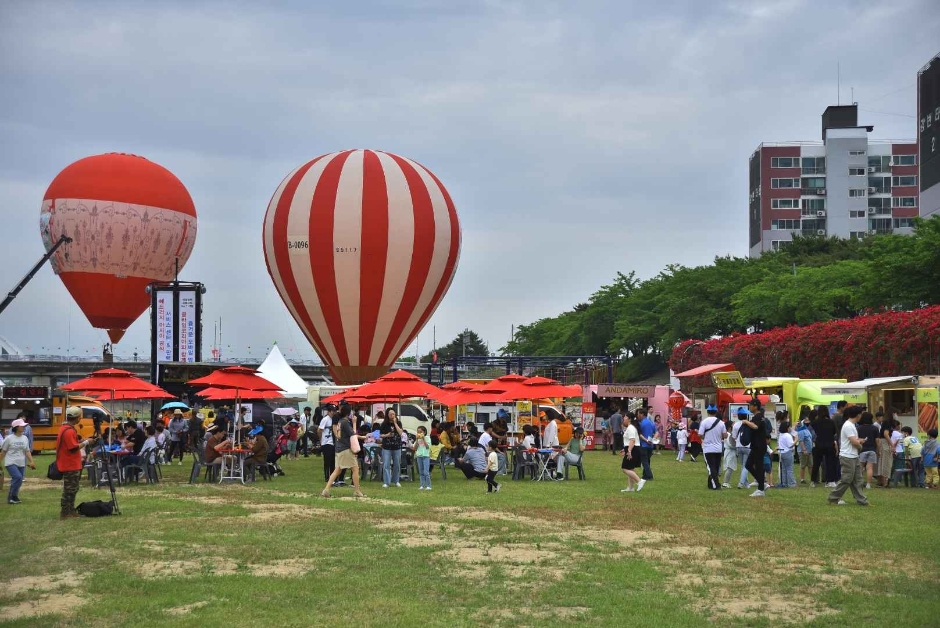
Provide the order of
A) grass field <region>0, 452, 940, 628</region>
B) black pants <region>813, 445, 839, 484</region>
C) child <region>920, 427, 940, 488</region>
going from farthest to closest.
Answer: child <region>920, 427, 940, 488</region>, black pants <region>813, 445, 839, 484</region>, grass field <region>0, 452, 940, 628</region>

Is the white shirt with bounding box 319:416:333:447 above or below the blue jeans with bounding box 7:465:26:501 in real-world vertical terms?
above

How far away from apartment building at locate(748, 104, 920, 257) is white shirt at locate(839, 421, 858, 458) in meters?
87.9

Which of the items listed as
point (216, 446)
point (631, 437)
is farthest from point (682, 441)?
point (216, 446)

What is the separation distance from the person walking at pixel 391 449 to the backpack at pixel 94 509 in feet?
21.5

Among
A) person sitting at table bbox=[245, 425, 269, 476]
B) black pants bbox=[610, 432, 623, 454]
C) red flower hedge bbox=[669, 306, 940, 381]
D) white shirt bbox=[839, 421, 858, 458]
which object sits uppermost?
red flower hedge bbox=[669, 306, 940, 381]

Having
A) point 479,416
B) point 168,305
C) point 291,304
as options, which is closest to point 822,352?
point 479,416

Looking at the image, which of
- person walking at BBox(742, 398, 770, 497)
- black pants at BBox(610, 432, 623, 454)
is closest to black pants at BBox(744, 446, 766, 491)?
person walking at BBox(742, 398, 770, 497)

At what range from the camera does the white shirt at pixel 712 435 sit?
20442 millimetres

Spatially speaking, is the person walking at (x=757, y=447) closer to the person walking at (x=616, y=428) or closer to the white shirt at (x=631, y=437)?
the white shirt at (x=631, y=437)

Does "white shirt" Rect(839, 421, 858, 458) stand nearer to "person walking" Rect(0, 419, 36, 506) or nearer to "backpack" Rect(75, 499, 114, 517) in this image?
"backpack" Rect(75, 499, 114, 517)

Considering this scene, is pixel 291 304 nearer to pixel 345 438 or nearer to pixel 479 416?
pixel 479 416

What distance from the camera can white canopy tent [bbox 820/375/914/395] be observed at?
25312 mm

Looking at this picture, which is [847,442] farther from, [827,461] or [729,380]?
[729,380]

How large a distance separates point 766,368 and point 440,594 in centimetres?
3936
